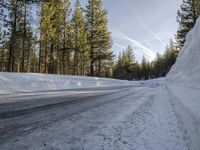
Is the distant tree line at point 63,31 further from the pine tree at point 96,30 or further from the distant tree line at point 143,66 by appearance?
the distant tree line at point 143,66

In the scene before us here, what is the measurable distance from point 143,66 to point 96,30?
3372 inches

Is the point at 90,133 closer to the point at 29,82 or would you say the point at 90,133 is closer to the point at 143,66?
the point at 29,82

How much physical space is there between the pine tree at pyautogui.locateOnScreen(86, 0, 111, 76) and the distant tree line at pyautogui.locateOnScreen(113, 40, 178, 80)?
41.4 metres

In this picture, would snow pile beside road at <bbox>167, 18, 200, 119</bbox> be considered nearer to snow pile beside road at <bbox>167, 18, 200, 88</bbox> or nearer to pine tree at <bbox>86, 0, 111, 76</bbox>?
snow pile beside road at <bbox>167, 18, 200, 88</bbox>

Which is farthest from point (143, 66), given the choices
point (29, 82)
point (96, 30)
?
point (29, 82)

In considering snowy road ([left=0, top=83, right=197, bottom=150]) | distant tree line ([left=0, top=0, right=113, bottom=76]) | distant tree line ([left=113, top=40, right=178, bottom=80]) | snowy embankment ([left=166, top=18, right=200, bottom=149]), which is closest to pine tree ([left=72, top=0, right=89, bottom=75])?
distant tree line ([left=0, top=0, right=113, bottom=76])

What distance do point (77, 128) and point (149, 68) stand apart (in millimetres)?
121013

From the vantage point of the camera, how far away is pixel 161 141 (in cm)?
334

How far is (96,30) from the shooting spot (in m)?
40.3

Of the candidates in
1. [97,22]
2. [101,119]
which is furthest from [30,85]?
[97,22]

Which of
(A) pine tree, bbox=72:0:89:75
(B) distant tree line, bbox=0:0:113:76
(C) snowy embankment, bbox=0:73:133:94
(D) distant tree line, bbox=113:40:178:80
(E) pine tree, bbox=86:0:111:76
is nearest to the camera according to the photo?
(C) snowy embankment, bbox=0:73:133:94

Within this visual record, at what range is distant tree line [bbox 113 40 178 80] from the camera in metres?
85.4

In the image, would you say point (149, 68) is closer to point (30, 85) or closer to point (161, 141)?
point (30, 85)

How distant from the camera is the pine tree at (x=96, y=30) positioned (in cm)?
4047
